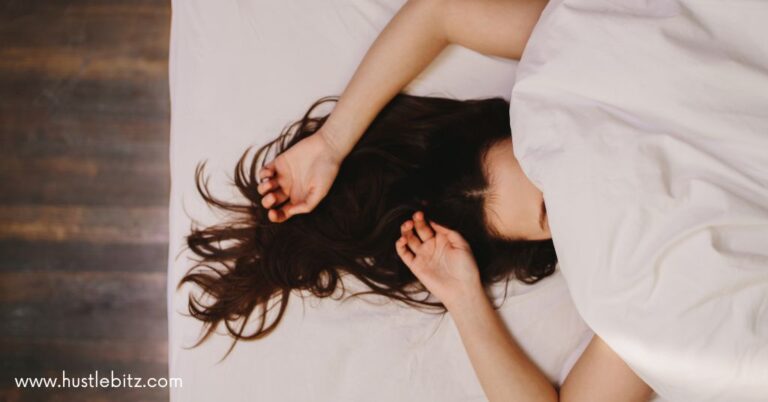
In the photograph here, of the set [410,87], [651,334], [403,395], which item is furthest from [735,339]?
[410,87]

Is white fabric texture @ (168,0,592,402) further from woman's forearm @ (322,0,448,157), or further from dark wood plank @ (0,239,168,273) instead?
dark wood plank @ (0,239,168,273)

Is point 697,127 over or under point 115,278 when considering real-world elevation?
over

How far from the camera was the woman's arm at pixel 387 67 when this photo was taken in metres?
0.84

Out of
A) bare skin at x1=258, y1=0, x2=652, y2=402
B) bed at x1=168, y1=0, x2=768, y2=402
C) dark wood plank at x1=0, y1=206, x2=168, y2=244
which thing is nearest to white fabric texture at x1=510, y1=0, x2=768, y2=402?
bed at x1=168, y1=0, x2=768, y2=402

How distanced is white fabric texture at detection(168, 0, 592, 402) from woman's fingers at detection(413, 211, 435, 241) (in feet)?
0.45

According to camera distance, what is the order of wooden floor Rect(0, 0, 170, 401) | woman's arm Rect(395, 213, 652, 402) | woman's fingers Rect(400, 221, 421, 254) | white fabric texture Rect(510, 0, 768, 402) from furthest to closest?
wooden floor Rect(0, 0, 170, 401)
woman's fingers Rect(400, 221, 421, 254)
woman's arm Rect(395, 213, 652, 402)
white fabric texture Rect(510, 0, 768, 402)

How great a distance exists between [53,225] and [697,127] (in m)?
1.22

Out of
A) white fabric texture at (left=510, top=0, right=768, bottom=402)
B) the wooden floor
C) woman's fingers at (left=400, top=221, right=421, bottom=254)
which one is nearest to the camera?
white fabric texture at (left=510, top=0, right=768, bottom=402)

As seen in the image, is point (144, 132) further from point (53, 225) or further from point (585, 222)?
point (585, 222)

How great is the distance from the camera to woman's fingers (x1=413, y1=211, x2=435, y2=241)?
86 cm

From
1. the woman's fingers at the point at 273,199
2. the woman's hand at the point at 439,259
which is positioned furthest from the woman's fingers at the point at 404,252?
the woman's fingers at the point at 273,199

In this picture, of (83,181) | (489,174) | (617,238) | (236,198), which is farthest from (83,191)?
(617,238)

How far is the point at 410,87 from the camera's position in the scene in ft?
3.12

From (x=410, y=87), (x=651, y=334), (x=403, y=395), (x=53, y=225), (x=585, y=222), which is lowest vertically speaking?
(x=403, y=395)
